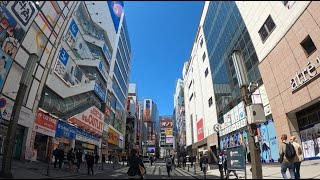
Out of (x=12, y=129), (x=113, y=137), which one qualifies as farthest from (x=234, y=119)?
(x=113, y=137)

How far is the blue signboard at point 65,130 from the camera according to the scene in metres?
26.3

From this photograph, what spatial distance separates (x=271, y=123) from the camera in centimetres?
2216

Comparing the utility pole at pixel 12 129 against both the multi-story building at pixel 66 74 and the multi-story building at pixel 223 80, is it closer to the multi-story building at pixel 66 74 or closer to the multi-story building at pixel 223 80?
the multi-story building at pixel 66 74

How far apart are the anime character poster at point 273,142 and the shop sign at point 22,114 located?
18.8 m

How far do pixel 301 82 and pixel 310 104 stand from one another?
1.51 m

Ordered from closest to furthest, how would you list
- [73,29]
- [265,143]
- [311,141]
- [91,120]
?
[311,141] < [265,143] < [73,29] < [91,120]

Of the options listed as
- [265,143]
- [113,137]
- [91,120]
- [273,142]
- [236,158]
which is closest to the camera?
[236,158]

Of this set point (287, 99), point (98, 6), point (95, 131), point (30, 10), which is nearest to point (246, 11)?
point (287, 99)

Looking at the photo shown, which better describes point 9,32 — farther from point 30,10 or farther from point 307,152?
point 307,152

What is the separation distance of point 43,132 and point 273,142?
61.3 ft

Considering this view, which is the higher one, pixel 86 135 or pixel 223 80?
pixel 223 80

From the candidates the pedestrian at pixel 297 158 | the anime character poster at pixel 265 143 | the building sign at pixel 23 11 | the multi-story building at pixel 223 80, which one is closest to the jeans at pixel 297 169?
the pedestrian at pixel 297 158

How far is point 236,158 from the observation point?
11.8 metres

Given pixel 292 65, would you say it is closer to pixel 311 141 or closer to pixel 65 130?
pixel 311 141
